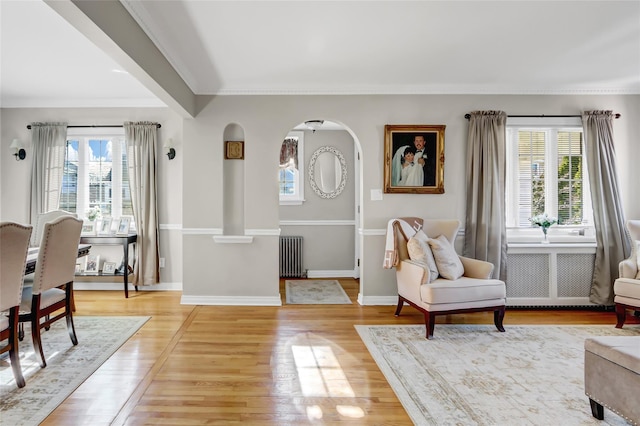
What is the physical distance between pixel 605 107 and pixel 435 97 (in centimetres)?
203

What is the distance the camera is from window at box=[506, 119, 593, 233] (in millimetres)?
4371

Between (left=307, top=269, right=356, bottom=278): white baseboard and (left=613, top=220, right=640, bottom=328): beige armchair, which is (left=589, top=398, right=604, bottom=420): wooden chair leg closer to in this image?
(left=613, top=220, right=640, bottom=328): beige armchair

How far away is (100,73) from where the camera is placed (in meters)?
3.95

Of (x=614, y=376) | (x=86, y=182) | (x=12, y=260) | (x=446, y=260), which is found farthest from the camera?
(x=86, y=182)

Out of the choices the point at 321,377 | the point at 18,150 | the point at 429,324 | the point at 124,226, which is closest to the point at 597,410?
the point at 429,324

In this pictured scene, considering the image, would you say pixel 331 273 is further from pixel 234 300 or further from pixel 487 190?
pixel 487 190

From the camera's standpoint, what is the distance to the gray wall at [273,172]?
168 inches

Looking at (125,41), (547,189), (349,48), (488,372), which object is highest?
(349,48)

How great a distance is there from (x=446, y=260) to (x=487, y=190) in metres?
1.18

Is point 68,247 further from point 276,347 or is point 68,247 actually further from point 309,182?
point 309,182

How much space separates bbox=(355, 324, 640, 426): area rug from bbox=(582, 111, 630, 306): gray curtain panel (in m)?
0.65

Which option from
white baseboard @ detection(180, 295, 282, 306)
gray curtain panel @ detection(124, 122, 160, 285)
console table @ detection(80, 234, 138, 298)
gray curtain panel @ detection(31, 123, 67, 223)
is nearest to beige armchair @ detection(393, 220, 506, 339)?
white baseboard @ detection(180, 295, 282, 306)

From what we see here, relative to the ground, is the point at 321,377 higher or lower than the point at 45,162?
lower

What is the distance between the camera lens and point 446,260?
3.52 meters
